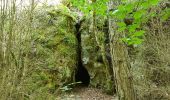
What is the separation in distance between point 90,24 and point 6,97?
6939mm

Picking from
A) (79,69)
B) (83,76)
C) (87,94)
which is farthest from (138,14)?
(83,76)

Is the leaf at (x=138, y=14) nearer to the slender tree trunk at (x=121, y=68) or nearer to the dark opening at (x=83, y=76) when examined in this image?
the slender tree trunk at (x=121, y=68)

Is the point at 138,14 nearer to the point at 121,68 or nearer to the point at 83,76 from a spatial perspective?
the point at 121,68

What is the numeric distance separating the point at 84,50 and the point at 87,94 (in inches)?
66.9

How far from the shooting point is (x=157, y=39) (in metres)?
7.00

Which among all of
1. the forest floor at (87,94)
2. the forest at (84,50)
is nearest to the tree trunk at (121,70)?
the forest at (84,50)

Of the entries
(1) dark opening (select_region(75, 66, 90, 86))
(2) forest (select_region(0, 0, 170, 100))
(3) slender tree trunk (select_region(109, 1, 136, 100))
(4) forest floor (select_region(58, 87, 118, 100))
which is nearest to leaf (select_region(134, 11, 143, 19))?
(2) forest (select_region(0, 0, 170, 100))

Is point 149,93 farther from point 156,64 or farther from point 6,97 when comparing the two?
point 6,97

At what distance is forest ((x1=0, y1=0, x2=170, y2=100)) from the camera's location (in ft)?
9.61

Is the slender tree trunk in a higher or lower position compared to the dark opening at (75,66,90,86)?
higher

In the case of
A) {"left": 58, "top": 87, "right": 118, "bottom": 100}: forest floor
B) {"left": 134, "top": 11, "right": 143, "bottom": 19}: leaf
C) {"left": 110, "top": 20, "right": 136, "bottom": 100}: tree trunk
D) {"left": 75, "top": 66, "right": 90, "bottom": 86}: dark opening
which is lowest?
{"left": 58, "top": 87, "right": 118, "bottom": 100}: forest floor

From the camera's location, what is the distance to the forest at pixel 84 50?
293 cm

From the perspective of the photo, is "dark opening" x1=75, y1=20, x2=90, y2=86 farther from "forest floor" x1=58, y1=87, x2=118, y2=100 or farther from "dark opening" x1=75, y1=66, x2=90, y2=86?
"forest floor" x1=58, y1=87, x2=118, y2=100

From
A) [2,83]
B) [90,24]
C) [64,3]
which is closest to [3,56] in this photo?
[2,83]
